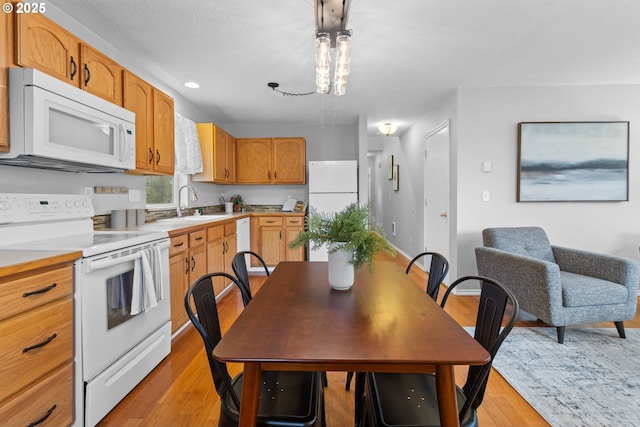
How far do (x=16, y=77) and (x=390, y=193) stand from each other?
22.1ft

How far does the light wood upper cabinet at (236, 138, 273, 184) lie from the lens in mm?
5086

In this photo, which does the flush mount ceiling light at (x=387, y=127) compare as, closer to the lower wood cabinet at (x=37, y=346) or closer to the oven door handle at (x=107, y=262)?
the oven door handle at (x=107, y=262)

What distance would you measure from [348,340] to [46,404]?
1330mm

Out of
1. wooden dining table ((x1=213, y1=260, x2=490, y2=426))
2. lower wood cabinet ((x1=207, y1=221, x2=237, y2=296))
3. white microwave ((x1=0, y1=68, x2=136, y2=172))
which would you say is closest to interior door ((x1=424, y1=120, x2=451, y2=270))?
lower wood cabinet ((x1=207, y1=221, x2=237, y2=296))

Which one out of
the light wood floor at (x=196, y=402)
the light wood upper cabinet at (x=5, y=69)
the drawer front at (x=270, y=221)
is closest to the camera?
the light wood upper cabinet at (x=5, y=69)

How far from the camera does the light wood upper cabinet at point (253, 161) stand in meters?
5.09

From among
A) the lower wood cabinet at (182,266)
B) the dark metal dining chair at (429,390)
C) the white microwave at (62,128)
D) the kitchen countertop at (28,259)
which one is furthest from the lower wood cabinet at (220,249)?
the dark metal dining chair at (429,390)

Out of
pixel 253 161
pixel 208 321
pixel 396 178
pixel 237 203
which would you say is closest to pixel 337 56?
pixel 208 321

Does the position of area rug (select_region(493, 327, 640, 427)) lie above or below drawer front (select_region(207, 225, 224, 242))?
below

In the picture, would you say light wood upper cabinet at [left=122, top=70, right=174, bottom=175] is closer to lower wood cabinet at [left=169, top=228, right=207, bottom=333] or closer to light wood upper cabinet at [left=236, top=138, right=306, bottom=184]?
lower wood cabinet at [left=169, top=228, right=207, bottom=333]

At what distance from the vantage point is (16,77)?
1.52 metres

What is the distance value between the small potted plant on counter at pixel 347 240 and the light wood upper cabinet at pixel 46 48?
1.62 meters

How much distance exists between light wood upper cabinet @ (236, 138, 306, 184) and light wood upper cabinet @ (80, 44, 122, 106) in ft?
9.20

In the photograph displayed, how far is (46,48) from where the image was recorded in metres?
1.71
